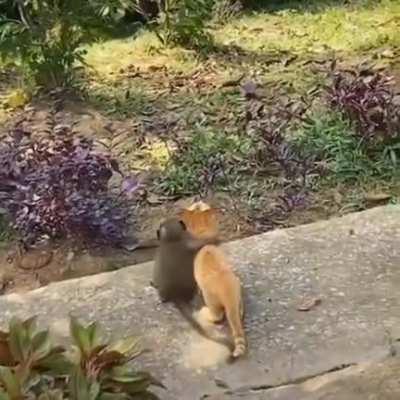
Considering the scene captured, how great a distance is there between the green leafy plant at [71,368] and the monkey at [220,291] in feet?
0.91

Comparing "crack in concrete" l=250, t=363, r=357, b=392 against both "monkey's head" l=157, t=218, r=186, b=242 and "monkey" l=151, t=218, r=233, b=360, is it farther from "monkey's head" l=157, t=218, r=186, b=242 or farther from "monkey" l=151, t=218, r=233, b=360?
"monkey's head" l=157, t=218, r=186, b=242

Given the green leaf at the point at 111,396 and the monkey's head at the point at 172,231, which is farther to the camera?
the monkey's head at the point at 172,231

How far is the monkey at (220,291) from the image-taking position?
2838 mm

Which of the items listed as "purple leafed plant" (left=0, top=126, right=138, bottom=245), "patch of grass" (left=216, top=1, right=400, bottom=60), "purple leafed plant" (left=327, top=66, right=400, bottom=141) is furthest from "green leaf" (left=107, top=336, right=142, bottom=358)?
"patch of grass" (left=216, top=1, right=400, bottom=60)

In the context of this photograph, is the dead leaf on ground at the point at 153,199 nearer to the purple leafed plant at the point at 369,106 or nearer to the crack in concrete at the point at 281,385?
the purple leafed plant at the point at 369,106

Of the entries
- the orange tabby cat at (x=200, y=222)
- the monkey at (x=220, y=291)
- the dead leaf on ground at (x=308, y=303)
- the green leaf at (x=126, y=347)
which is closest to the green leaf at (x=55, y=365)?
the green leaf at (x=126, y=347)

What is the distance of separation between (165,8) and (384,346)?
360cm

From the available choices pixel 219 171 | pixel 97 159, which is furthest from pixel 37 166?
pixel 219 171

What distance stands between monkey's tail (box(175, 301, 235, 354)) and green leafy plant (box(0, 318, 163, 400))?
0.27m

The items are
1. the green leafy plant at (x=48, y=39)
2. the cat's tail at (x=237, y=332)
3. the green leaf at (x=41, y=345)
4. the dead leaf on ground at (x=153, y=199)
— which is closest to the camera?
the green leaf at (x=41, y=345)

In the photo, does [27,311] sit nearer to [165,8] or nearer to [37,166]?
[37,166]

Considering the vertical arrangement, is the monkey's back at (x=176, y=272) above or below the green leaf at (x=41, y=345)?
below

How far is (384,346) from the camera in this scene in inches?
113

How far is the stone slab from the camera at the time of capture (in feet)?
9.15
